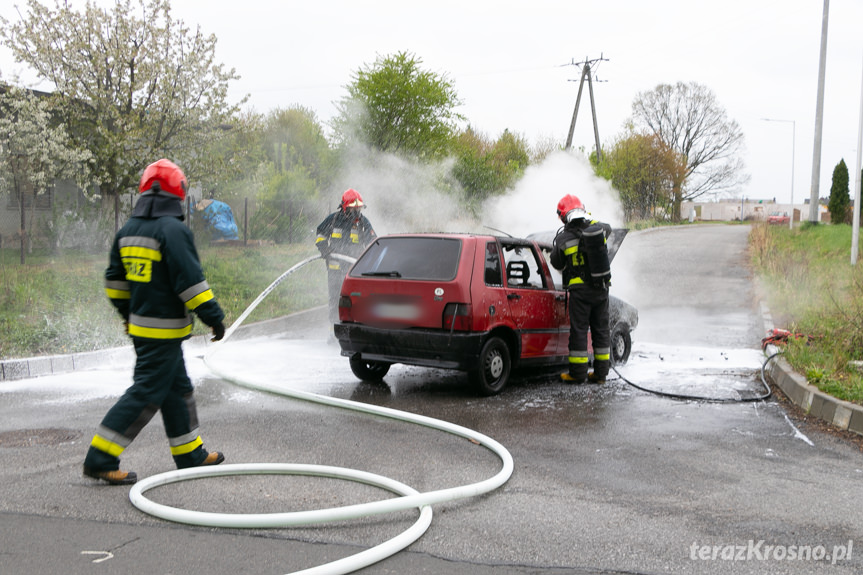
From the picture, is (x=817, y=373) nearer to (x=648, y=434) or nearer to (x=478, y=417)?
(x=648, y=434)

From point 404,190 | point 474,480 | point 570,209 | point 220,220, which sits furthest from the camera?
point 404,190

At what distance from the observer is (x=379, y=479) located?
4234mm

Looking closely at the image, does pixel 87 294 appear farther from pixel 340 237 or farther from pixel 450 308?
pixel 450 308

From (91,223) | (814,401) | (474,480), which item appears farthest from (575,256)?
(91,223)

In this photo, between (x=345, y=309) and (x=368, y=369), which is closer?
(x=345, y=309)

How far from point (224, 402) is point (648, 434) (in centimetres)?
351

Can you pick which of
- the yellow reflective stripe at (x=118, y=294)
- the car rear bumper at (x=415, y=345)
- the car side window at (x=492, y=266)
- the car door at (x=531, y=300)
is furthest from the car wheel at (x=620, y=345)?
the yellow reflective stripe at (x=118, y=294)

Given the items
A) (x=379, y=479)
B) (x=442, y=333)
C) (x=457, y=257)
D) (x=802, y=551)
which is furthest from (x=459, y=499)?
(x=457, y=257)

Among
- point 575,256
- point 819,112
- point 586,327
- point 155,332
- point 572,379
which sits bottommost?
point 572,379

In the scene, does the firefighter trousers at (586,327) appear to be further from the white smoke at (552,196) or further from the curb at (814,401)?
the white smoke at (552,196)

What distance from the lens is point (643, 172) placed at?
48625mm

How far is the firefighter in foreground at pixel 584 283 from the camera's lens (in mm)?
7633

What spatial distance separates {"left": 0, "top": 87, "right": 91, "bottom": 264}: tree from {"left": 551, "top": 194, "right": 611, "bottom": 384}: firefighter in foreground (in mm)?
11801

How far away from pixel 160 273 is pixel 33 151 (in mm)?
13362
